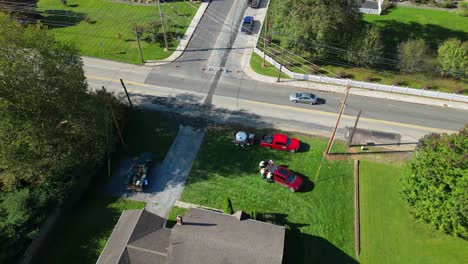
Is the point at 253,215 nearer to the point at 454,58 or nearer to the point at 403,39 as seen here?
the point at 454,58

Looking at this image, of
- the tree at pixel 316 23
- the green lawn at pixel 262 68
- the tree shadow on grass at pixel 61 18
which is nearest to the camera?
the tree at pixel 316 23

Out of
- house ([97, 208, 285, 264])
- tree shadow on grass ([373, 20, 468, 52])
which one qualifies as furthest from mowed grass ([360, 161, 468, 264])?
tree shadow on grass ([373, 20, 468, 52])

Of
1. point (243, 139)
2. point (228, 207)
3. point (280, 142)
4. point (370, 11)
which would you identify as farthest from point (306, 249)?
point (370, 11)

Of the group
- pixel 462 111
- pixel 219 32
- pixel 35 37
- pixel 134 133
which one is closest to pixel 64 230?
pixel 134 133

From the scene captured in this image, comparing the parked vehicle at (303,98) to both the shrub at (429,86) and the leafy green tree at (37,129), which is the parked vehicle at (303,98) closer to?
the shrub at (429,86)

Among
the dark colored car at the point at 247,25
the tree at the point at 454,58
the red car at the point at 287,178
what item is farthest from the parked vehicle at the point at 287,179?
the dark colored car at the point at 247,25

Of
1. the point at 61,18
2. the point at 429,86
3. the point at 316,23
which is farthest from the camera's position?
the point at 61,18
